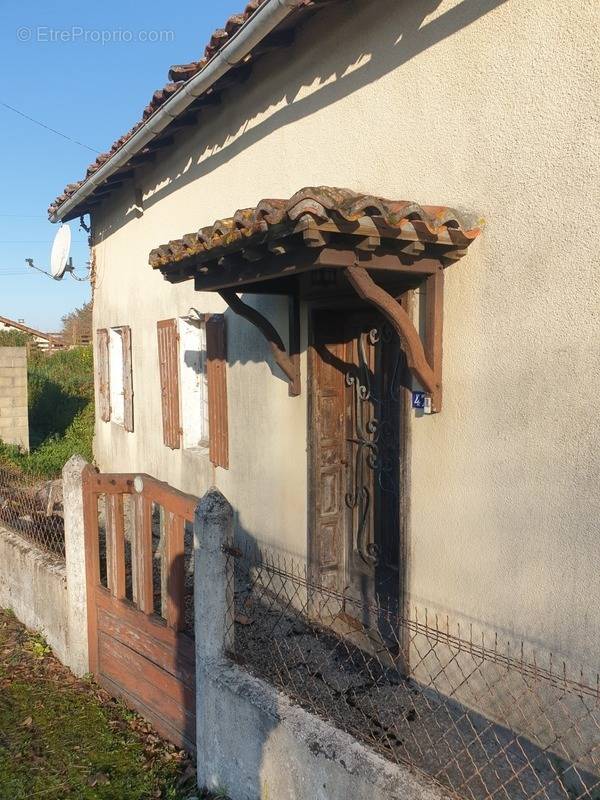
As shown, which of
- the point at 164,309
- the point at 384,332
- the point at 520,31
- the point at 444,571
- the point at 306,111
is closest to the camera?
the point at 520,31

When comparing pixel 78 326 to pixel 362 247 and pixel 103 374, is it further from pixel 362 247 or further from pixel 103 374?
pixel 362 247

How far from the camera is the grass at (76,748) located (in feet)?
11.5

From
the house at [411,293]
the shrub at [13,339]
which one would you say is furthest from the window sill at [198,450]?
the shrub at [13,339]

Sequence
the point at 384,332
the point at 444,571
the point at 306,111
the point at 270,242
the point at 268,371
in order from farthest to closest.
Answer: the point at 268,371 → the point at 306,111 → the point at 384,332 → the point at 444,571 → the point at 270,242

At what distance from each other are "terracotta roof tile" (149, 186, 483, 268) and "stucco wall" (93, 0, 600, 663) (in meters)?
0.18

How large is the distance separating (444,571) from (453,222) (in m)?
1.89

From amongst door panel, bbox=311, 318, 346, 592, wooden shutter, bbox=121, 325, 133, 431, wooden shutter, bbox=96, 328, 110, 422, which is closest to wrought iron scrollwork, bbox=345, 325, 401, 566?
door panel, bbox=311, 318, 346, 592

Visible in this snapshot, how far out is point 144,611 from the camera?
161 inches

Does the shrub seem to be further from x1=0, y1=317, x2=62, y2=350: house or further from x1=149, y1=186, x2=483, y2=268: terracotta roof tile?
x1=149, y1=186, x2=483, y2=268: terracotta roof tile

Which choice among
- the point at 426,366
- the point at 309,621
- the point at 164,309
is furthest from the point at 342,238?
the point at 164,309

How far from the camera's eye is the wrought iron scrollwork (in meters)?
4.52

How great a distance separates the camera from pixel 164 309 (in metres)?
7.39

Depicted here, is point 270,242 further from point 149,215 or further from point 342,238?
point 149,215

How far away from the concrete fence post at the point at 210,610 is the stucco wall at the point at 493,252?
124cm
